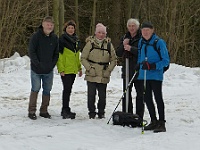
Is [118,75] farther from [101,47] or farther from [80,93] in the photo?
[101,47]

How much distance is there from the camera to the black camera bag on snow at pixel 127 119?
704 cm

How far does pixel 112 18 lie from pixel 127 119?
59.7 feet

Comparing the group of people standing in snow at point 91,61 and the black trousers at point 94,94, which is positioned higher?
the group of people standing in snow at point 91,61

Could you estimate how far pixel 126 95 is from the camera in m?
7.43

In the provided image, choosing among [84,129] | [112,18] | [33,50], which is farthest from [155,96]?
[112,18]

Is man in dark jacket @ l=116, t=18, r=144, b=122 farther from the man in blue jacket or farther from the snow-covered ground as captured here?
the snow-covered ground

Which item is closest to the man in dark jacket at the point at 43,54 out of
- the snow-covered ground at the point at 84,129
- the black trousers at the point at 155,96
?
the snow-covered ground at the point at 84,129

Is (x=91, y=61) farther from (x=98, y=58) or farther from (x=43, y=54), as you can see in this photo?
(x=43, y=54)

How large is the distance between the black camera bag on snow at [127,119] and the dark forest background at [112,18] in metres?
11.2

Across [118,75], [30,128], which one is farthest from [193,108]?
[118,75]

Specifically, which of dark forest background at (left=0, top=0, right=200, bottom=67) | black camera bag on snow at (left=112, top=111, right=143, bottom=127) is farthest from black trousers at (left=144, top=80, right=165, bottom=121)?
dark forest background at (left=0, top=0, right=200, bottom=67)

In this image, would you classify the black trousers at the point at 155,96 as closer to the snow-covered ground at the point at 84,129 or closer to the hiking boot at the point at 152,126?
the hiking boot at the point at 152,126

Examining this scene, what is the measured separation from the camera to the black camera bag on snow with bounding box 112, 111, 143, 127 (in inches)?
277

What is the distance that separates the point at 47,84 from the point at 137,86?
5.93 feet
